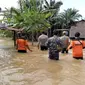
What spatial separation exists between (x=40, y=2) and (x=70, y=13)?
506cm

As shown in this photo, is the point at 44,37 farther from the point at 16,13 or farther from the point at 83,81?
the point at 83,81

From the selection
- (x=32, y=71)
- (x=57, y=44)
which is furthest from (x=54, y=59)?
(x=32, y=71)

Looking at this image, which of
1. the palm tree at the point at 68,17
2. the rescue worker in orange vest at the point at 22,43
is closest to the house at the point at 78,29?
the palm tree at the point at 68,17

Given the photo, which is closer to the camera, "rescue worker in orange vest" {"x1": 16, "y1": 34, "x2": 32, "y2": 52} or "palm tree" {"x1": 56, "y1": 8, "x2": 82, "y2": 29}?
"rescue worker in orange vest" {"x1": 16, "y1": 34, "x2": 32, "y2": 52}

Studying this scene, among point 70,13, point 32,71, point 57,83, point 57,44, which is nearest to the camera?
point 57,83

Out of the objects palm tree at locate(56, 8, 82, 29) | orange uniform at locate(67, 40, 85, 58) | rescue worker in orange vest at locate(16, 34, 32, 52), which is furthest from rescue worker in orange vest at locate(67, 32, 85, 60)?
palm tree at locate(56, 8, 82, 29)

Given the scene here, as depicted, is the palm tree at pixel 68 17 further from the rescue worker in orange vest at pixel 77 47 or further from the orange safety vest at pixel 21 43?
the rescue worker in orange vest at pixel 77 47

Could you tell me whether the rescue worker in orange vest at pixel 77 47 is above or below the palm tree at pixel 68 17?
below

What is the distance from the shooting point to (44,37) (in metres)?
17.4

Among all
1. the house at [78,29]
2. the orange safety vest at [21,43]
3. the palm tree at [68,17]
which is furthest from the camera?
the palm tree at [68,17]

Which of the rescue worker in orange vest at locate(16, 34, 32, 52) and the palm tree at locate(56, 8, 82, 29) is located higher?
the palm tree at locate(56, 8, 82, 29)

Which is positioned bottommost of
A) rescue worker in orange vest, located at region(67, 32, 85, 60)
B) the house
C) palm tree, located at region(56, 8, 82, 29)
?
rescue worker in orange vest, located at region(67, 32, 85, 60)

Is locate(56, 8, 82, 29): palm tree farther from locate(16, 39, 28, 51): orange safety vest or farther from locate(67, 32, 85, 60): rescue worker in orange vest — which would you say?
locate(67, 32, 85, 60): rescue worker in orange vest

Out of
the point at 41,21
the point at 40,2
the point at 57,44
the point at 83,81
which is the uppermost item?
the point at 40,2
